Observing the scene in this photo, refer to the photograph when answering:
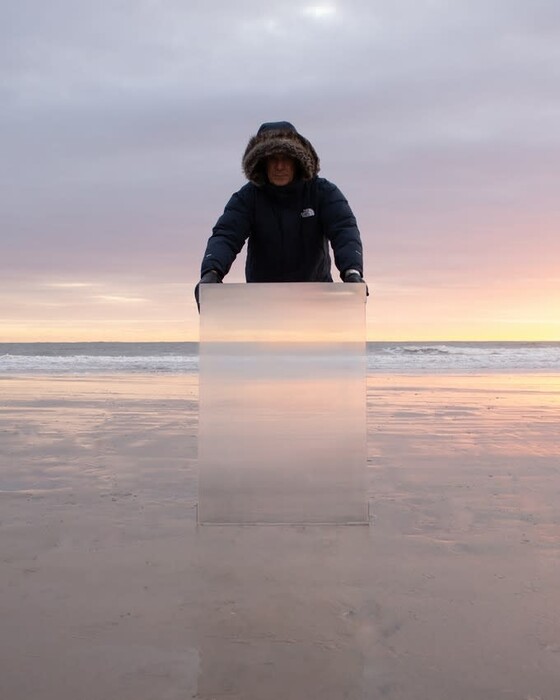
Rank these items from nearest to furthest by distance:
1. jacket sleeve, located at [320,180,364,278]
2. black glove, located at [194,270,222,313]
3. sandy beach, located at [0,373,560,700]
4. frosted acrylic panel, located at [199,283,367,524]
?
1. sandy beach, located at [0,373,560,700]
2. frosted acrylic panel, located at [199,283,367,524]
3. black glove, located at [194,270,222,313]
4. jacket sleeve, located at [320,180,364,278]

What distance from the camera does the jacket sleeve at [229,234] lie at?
313 centimetres

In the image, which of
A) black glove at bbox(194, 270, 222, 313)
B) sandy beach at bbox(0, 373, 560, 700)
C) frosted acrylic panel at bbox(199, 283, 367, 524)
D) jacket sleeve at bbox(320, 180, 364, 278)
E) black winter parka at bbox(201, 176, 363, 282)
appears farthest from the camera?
black winter parka at bbox(201, 176, 363, 282)

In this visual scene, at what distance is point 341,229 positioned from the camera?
321cm

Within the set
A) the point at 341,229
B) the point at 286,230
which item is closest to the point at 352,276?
the point at 341,229

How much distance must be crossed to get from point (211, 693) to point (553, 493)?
2.53m

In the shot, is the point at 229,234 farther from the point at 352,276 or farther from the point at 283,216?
the point at 352,276

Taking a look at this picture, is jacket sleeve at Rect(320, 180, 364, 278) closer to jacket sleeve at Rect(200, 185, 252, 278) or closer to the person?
the person

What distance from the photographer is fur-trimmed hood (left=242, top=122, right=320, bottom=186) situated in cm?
317

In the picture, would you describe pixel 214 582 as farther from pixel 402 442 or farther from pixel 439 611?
pixel 402 442

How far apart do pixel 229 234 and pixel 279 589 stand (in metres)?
1.61

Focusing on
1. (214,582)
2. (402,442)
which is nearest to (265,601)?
(214,582)

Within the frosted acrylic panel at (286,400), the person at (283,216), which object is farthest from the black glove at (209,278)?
the frosted acrylic panel at (286,400)

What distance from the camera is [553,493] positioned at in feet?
12.1

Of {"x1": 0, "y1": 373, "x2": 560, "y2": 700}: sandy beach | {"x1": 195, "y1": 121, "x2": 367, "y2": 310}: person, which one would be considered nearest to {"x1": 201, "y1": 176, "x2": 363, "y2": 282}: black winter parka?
{"x1": 195, "y1": 121, "x2": 367, "y2": 310}: person
